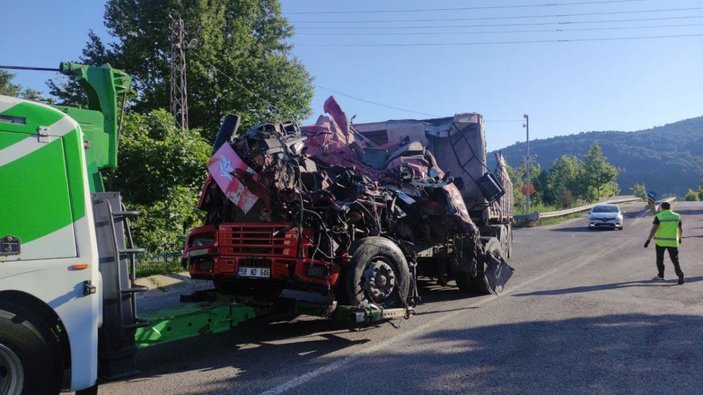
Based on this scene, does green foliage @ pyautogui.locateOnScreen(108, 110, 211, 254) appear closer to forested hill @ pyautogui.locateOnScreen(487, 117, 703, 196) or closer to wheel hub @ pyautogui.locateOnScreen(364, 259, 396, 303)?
wheel hub @ pyautogui.locateOnScreen(364, 259, 396, 303)

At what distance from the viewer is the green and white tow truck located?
10.5ft

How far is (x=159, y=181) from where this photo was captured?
1118cm

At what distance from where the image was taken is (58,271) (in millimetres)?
3369

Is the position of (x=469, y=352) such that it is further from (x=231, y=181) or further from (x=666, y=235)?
(x=666, y=235)

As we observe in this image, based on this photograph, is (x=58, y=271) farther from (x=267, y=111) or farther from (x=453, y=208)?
(x=267, y=111)

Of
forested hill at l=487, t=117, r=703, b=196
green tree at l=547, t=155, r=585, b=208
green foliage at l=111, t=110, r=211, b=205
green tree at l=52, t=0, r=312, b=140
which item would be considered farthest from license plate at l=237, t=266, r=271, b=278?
forested hill at l=487, t=117, r=703, b=196

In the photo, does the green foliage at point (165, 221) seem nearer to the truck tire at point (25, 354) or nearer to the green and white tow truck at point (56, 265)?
the green and white tow truck at point (56, 265)

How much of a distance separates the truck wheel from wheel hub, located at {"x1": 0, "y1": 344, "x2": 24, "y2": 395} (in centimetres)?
321

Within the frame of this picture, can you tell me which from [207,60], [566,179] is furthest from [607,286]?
[566,179]

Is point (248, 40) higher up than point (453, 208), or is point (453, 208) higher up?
point (248, 40)

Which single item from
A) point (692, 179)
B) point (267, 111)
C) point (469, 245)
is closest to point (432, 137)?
point (469, 245)

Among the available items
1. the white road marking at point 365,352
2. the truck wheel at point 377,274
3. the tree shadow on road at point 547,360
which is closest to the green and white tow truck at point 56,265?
the white road marking at point 365,352

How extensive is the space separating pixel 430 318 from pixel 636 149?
206538 millimetres

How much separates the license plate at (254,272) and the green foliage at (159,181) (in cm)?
551
